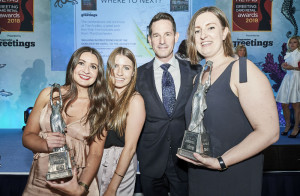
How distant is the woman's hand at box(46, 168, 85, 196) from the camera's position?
163cm

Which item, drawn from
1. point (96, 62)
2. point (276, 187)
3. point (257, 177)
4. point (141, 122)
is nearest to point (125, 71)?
point (96, 62)

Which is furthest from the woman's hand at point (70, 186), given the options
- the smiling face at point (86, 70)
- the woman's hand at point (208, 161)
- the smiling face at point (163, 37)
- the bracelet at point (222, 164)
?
the smiling face at point (163, 37)

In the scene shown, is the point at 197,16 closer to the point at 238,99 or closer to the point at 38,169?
the point at 238,99

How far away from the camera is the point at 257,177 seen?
155 cm

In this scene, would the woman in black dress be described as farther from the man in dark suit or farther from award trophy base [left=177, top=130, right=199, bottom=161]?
the man in dark suit

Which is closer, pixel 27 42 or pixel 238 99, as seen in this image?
pixel 238 99

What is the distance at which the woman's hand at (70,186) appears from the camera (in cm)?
163

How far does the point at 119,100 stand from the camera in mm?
2107

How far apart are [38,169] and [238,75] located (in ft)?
4.78

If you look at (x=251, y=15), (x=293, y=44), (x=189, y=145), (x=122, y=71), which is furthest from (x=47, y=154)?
(x=251, y=15)

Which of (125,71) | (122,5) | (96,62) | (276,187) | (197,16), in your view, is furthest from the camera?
(122,5)

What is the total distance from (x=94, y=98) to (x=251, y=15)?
6.15m

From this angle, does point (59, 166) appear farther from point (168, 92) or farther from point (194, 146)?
point (168, 92)

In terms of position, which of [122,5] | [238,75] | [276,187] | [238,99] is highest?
[122,5]
